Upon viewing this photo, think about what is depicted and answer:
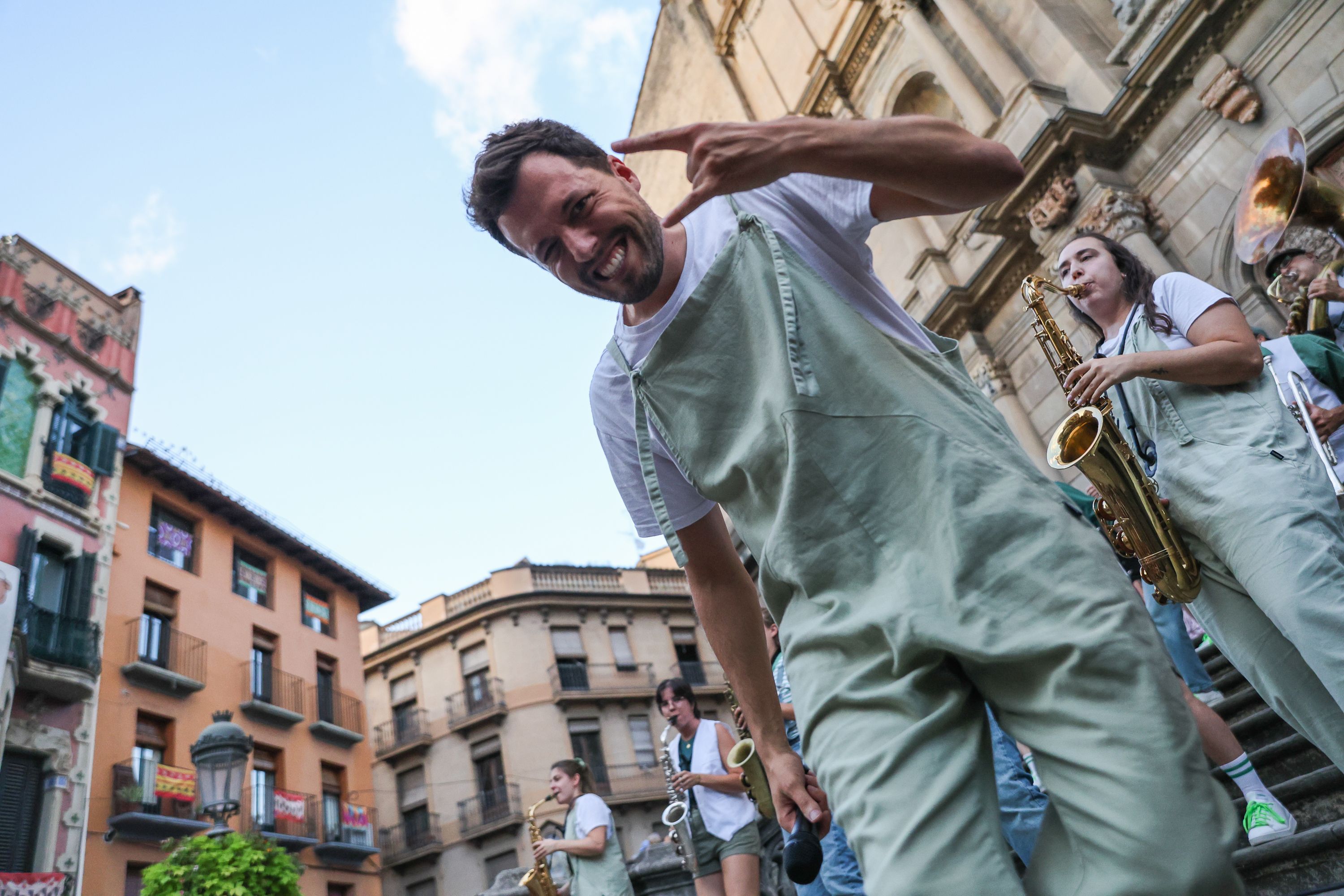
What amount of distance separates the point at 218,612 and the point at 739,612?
26.2 metres

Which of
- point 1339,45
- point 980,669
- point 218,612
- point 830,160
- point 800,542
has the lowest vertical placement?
point 980,669

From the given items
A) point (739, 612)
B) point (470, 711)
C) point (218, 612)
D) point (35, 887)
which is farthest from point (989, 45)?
point (470, 711)

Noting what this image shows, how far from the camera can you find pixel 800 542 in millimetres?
1468

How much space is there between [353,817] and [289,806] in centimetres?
270

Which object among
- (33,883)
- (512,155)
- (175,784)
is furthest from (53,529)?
(512,155)

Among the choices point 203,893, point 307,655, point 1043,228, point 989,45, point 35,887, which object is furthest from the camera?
point 307,655

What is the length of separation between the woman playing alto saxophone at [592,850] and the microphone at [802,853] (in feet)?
15.0

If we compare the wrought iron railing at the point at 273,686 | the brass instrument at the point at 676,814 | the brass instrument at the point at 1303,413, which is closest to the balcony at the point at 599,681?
the wrought iron railing at the point at 273,686

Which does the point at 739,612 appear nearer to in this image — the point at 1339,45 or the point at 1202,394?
the point at 1202,394

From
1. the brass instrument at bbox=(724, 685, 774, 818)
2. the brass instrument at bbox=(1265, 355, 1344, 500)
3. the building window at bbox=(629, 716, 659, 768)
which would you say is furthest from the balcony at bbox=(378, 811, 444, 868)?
the brass instrument at bbox=(1265, 355, 1344, 500)

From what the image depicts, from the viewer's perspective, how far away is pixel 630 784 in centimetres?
3316

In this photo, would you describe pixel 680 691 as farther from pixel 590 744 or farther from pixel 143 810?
pixel 590 744

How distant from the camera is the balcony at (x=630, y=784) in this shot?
107 feet

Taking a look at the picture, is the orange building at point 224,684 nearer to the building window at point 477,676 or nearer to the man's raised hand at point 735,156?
the building window at point 477,676
